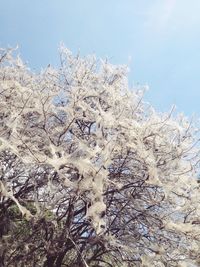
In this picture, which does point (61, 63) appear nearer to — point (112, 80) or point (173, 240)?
point (112, 80)

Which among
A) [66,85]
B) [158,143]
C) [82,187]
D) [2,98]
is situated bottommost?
[82,187]

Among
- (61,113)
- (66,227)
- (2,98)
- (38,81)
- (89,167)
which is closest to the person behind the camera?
(89,167)

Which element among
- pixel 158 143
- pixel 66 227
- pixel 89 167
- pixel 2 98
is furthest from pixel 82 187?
pixel 2 98

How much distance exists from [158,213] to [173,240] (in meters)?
0.48

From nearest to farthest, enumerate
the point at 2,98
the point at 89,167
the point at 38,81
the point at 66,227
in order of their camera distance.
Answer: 1. the point at 89,167
2. the point at 66,227
3. the point at 2,98
4. the point at 38,81

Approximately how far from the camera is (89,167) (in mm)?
5199

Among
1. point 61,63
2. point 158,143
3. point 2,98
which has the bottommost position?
point 2,98

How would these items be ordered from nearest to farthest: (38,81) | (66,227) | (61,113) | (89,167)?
1. (89,167)
2. (66,227)
3. (61,113)
4. (38,81)

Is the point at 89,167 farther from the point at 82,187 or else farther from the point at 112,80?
the point at 112,80

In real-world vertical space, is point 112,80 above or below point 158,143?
above

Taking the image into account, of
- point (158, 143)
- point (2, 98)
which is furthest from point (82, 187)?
point (2, 98)

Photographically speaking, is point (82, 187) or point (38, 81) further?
point (38, 81)

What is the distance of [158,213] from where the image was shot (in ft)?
23.1

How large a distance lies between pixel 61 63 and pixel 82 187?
4.81 metres
